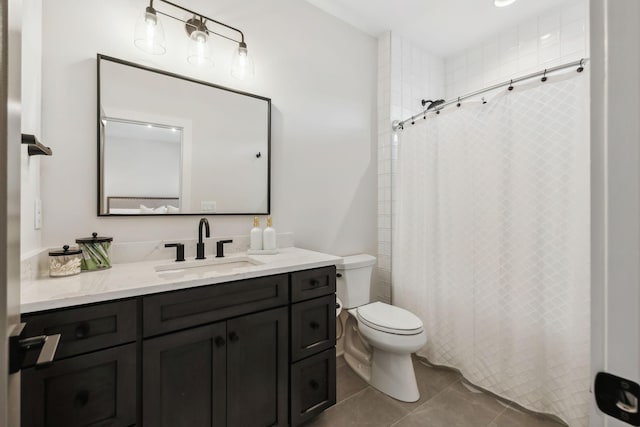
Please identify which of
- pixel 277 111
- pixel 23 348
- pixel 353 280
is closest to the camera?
pixel 23 348

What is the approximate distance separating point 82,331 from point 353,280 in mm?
1565

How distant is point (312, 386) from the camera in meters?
1.49

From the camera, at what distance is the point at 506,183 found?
5.72 feet

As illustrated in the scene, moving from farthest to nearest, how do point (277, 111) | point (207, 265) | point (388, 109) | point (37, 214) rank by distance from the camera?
point (388, 109) < point (277, 111) < point (207, 265) < point (37, 214)

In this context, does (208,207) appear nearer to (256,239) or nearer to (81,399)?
(256,239)

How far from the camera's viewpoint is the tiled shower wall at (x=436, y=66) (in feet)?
7.04

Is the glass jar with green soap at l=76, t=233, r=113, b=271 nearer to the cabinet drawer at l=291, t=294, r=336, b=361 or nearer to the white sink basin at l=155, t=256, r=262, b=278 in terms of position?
the white sink basin at l=155, t=256, r=262, b=278

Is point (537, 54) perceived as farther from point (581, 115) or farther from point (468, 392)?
point (468, 392)

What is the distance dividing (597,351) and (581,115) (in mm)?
1542

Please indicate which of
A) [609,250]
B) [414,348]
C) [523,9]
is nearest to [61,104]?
[609,250]

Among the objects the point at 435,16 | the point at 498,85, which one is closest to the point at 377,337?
the point at 498,85

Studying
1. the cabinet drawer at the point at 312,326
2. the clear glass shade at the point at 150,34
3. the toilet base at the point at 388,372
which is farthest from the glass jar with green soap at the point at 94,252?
the toilet base at the point at 388,372

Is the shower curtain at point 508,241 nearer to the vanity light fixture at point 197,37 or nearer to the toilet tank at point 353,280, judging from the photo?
the toilet tank at point 353,280

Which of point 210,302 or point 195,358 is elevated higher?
point 210,302
